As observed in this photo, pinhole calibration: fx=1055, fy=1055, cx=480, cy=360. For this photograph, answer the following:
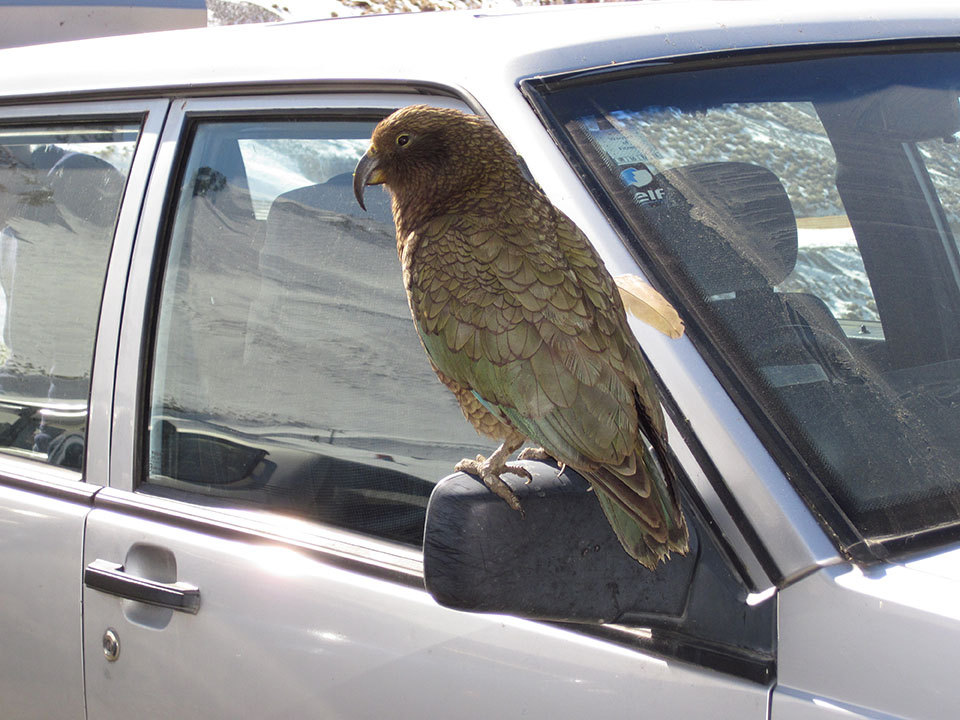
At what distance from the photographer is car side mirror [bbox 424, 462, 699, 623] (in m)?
1.29

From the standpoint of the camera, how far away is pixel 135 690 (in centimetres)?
201

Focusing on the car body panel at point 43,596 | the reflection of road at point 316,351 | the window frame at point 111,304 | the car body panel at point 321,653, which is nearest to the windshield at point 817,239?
the car body panel at point 321,653

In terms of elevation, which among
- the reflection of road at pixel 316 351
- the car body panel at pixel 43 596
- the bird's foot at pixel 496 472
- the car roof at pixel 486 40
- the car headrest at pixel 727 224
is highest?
the car roof at pixel 486 40

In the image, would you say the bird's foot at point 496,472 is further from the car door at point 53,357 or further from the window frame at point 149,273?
the car door at point 53,357

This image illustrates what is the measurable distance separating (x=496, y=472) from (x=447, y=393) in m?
0.44

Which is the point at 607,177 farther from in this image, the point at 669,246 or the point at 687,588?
the point at 687,588

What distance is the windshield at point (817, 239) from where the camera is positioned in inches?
58.5

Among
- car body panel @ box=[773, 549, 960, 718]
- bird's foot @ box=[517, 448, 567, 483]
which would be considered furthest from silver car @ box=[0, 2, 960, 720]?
bird's foot @ box=[517, 448, 567, 483]

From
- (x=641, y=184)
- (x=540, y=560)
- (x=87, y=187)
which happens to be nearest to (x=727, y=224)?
(x=641, y=184)

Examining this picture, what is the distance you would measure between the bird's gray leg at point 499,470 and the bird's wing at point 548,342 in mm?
47

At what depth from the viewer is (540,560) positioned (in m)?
1.32

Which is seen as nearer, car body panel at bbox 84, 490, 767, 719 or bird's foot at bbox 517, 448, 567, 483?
car body panel at bbox 84, 490, 767, 719

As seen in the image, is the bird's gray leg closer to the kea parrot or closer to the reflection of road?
the kea parrot

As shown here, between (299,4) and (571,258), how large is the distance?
10.7 metres
